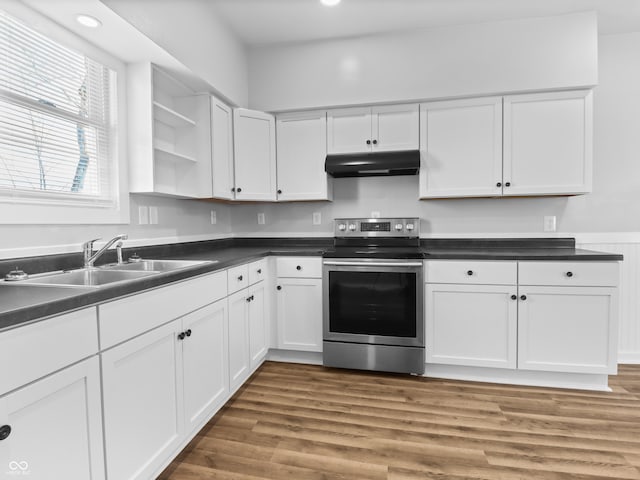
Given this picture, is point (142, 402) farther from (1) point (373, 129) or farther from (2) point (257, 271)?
(1) point (373, 129)

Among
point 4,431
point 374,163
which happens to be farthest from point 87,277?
point 374,163

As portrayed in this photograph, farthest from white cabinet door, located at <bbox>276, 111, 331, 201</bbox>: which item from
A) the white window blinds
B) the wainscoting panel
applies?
the wainscoting panel

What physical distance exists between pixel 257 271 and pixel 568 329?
7.27 ft

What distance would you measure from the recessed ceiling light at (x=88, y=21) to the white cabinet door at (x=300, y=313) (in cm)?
194

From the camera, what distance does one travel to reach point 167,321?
1.52m

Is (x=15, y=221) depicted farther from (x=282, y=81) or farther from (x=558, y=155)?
(x=558, y=155)

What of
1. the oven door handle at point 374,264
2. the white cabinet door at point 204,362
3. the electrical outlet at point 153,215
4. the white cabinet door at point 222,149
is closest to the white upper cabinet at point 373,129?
the white cabinet door at point 222,149

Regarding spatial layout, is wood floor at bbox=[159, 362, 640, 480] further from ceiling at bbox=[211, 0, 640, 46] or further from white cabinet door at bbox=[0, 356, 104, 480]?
ceiling at bbox=[211, 0, 640, 46]

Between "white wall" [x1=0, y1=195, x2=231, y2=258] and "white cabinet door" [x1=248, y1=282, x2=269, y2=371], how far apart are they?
72cm

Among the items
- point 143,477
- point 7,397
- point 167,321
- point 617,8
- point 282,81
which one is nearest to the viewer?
point 7,397

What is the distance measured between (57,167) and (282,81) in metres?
1.89

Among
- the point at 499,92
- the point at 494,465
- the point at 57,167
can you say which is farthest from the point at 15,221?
the point at 499,92

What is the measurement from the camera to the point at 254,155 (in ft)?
9.61

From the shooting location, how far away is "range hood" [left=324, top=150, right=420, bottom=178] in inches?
106
